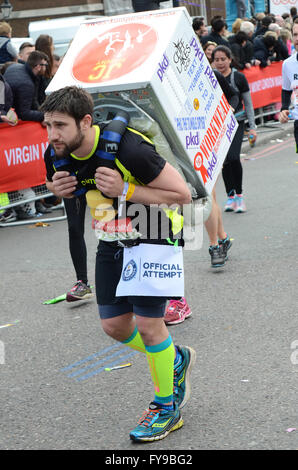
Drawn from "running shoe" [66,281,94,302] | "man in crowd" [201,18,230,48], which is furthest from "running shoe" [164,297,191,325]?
"man in crowd" [201,18,230,48]

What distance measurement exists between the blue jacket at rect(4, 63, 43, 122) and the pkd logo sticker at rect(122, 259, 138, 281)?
20.6 feet

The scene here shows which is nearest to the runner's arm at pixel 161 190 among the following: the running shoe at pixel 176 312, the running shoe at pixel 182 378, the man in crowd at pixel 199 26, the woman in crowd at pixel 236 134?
the running shoe at pixel 182 378

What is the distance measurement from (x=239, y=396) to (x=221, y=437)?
1.56ft

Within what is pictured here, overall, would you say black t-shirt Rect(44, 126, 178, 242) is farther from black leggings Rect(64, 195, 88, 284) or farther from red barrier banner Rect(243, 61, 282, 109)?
red barrier banner Rect(243, 61, 282, 109)

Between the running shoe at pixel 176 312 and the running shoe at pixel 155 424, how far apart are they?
170 centimetres

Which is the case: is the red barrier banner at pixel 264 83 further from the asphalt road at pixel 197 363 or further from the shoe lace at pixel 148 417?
the shoe lace at pixel 148 417

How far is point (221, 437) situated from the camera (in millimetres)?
3783

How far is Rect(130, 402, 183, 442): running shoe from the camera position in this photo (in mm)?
3791

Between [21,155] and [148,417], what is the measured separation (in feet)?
20.8

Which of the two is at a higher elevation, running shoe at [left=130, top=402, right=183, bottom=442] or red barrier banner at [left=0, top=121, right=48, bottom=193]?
running shoe at [left=130, top=402, right=183, bottom=442]

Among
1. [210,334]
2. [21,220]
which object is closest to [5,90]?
[21,220]

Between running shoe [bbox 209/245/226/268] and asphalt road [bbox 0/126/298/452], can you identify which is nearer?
asphalt road [bbox 0/126/298/452]

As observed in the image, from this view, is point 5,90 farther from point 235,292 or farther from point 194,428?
point 194,428

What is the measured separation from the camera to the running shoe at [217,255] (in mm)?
6879
